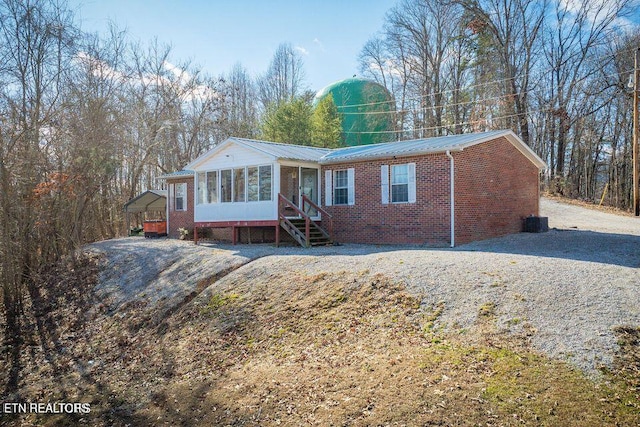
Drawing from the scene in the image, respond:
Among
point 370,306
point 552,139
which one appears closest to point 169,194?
point 370,306

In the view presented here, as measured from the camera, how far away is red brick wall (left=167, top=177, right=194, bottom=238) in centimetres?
2283

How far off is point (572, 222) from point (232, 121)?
22.1m

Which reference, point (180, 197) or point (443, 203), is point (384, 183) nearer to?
point (443, 203)

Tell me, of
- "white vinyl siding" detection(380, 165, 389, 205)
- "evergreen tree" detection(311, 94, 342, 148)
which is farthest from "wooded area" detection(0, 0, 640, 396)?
"white vinyl siding" detection(380, 165, 389, 205)

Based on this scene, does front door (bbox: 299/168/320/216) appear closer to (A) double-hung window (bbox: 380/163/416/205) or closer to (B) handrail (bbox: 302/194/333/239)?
(B) handrail (bbox: 302/194/333/239)

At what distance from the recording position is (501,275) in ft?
29.8

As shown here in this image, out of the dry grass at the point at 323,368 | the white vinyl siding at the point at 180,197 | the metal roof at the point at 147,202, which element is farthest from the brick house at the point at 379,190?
the metal roof at the point at 147,202

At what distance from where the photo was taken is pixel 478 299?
799 cm

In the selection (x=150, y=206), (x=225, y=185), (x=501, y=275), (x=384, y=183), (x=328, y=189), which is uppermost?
(x=225, y=185)

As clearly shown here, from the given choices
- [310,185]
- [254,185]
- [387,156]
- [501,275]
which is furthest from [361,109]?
[501,275]

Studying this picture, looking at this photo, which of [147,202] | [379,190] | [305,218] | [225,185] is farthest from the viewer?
[147,202]

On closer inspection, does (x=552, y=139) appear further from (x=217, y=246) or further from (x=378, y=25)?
(x=217, y=246)

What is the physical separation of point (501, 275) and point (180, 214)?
17525 mm

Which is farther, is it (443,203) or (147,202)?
(147,202)
